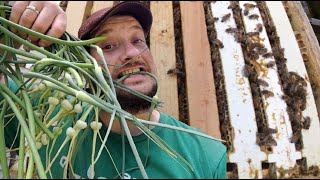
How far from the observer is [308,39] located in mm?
2451

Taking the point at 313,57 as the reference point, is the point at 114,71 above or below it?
below

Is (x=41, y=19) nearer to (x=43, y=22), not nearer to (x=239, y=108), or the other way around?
(x=43, y=22)

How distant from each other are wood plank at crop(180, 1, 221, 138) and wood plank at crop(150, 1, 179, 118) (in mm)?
75

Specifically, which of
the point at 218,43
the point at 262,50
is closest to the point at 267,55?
the point at 262,50

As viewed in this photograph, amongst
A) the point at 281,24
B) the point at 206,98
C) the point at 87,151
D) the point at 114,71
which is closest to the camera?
the point at 87,151

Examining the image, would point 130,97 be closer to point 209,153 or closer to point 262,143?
point 209,153

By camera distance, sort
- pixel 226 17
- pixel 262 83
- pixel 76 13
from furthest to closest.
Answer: pixel 76 13, pixel 226 17, pixel 262 83

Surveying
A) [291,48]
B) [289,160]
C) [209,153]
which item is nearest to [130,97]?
[209,153]

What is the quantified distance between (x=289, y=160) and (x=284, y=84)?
495 mm

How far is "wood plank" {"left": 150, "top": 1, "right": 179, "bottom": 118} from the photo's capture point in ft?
7.54

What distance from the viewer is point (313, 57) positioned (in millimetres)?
2344

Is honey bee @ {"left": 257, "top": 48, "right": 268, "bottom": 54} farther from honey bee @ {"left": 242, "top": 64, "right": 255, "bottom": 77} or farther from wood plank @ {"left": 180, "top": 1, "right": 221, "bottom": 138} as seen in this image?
wood plank @ {"left": 180, "top": 1, "right": 221, "bottom": 138}

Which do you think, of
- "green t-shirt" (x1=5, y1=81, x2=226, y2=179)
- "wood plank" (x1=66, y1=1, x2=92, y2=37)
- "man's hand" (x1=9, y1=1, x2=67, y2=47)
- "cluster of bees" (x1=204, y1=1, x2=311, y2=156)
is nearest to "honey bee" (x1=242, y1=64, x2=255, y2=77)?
"cluster of bees" (x1=204, y1=1, x2=311, y2=156)

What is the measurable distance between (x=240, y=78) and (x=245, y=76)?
0.03 m
